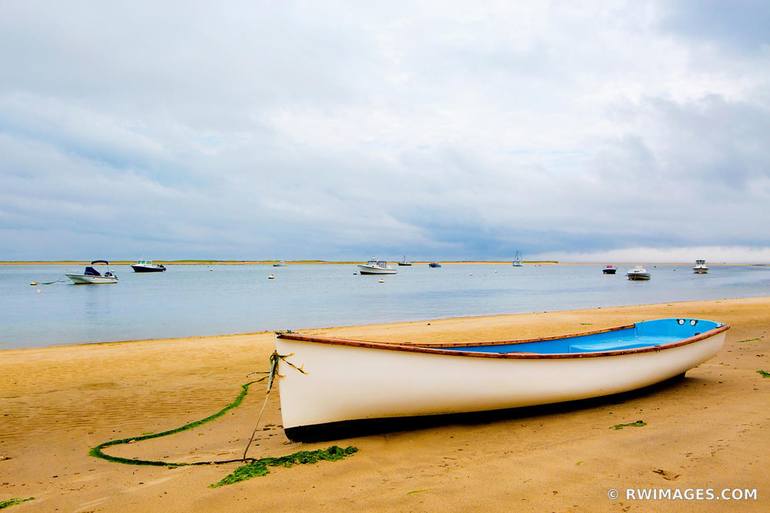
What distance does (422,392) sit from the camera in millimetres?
6734

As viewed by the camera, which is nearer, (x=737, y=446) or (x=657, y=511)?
(x=657, y=511)

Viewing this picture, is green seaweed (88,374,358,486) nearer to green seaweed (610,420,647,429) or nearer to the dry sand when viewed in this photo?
the dry sand

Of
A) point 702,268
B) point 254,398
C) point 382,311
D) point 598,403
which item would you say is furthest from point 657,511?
point 702,268

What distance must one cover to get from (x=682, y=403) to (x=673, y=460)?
11.4 ft

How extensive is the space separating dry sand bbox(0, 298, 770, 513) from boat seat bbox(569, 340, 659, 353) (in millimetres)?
1176

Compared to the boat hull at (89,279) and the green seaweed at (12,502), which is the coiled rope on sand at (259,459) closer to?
the green seaweed at (12,502)

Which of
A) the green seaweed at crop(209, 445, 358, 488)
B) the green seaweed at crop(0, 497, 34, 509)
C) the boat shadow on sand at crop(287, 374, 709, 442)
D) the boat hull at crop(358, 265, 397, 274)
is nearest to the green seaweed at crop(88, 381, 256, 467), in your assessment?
the green seaweed at crop(209, 445, 358, 488)

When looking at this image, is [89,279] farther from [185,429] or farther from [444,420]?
[444,420]

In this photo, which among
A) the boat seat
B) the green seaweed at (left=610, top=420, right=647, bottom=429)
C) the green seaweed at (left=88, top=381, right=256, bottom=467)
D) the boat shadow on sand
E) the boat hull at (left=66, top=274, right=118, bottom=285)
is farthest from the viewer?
the boat hull at (left=66, top=274, right=118, bottom=285)

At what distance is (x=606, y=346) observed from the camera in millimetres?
10914

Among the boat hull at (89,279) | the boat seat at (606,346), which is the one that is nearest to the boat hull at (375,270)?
the boat hull at (89,279)

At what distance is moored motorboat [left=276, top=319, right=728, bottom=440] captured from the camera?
6316 millimetres

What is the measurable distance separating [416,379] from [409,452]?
92 centimetres

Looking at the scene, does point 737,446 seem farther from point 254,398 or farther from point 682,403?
point 254,398
